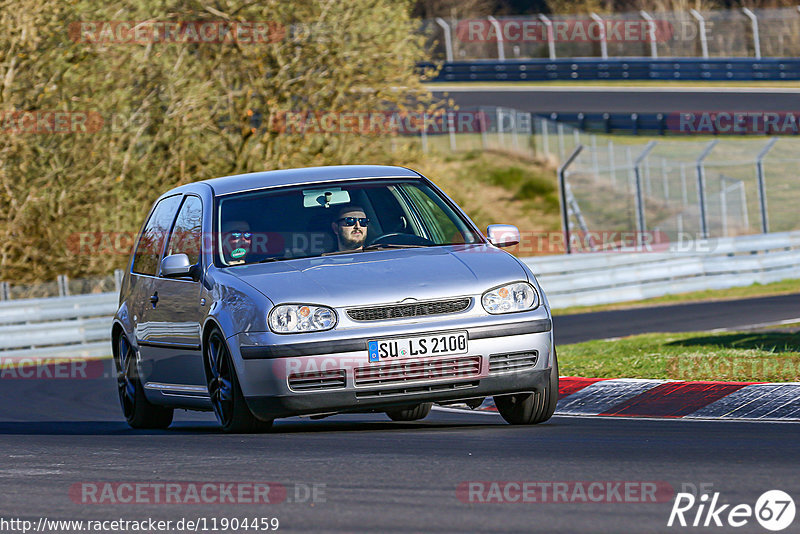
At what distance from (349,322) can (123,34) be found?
18140mm

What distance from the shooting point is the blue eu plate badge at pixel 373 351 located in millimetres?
7469

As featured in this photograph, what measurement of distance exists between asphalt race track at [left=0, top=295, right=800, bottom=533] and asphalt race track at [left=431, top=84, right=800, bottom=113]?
35036 mm

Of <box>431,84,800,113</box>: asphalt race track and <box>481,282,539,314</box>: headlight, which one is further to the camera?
<box>431,84,800,113</box>: asphalt race track

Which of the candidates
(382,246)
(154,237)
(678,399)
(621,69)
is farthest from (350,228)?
(621,69)

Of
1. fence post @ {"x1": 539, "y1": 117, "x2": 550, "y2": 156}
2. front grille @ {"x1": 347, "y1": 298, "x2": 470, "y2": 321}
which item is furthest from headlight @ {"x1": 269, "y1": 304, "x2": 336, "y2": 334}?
fence post @ {"x1": 539, "y1": 117, "x2": 550, "y2": 156}

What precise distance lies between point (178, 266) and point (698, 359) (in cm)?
459

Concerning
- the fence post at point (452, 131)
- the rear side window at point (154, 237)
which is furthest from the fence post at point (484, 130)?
the rear side window at point (154, 237)

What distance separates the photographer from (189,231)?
29.7 feet

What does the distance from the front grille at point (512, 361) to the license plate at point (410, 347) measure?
0.92 feet

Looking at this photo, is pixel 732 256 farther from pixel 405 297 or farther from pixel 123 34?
pixel 405 297

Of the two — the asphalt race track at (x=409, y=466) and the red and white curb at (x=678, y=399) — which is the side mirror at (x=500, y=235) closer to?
the asphalt race track at (x=409, y=466)

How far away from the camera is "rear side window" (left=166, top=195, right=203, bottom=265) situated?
347 inches

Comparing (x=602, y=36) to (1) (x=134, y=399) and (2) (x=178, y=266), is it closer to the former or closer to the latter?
(1) (x=134, y=399)

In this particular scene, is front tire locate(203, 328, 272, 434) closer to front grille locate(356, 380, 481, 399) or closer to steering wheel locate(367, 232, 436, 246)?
front grille locate(356, 380, 481, 399)
